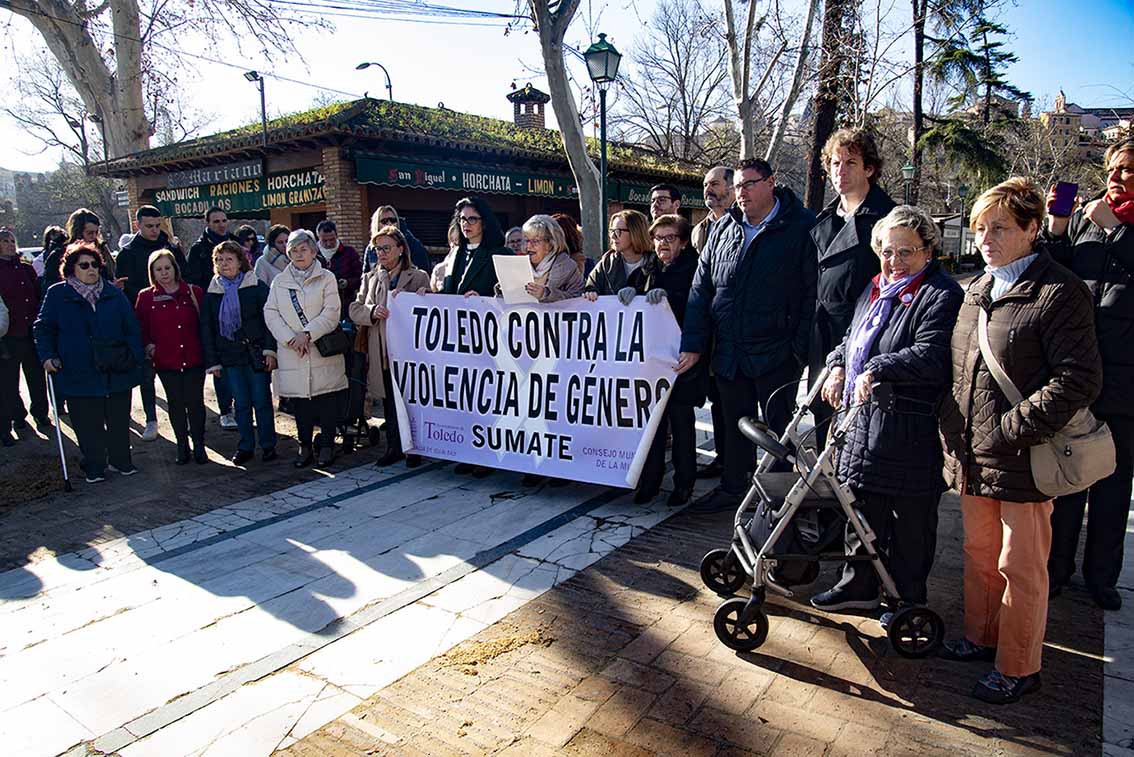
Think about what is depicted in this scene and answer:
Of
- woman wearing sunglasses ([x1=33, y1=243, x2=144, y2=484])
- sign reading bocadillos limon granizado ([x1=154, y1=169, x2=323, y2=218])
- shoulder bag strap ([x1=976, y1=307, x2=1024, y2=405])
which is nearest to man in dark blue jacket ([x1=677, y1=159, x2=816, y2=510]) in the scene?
shoulder bag strap ([x1=976, y1=307, x2=1024, y2=405])

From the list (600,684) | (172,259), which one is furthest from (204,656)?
(172,259)

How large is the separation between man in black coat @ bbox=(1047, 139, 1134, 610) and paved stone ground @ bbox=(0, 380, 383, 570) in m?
5.13

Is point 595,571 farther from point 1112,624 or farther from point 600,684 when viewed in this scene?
point 1112,624

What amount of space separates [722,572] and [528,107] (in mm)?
19737

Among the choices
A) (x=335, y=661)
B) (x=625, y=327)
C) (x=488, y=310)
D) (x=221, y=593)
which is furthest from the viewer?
(x=488, y=310)

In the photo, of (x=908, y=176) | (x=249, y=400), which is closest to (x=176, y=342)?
(x=249, y=400)

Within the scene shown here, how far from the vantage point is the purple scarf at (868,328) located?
3.22m

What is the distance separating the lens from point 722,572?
12.4ft

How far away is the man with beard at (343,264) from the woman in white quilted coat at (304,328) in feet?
4.34

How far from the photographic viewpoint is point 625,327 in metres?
5.04

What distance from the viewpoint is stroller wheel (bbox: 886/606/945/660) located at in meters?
3.10

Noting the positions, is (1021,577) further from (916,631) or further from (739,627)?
(739,627)

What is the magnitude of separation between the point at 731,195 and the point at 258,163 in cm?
1279

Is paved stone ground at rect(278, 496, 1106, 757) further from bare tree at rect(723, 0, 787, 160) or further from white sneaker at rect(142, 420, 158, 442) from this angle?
bare tree at rect(723, 0, 787, 160)
